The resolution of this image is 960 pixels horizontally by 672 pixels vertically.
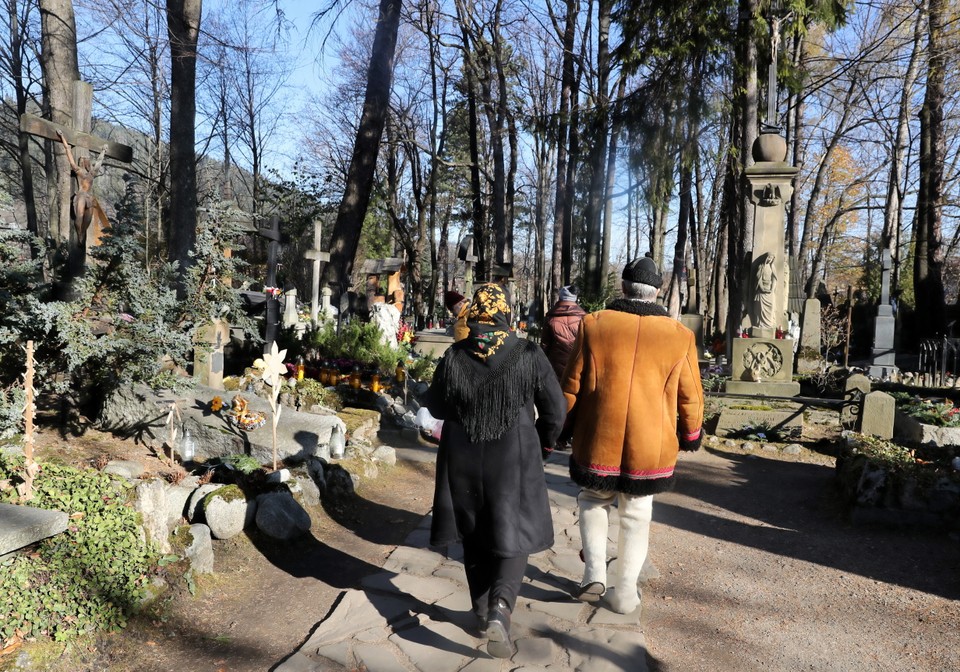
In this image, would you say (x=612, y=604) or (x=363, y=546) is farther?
(x=363, y=546)

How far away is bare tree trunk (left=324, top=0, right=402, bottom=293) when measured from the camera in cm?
1253

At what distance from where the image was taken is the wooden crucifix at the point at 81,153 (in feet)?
18.4

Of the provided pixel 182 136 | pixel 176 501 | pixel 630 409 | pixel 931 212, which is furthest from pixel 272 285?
pixel 931 212

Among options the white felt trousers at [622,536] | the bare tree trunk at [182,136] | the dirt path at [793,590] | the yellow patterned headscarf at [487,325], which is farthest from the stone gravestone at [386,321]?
the yellow patterned headscarf at [487,325]

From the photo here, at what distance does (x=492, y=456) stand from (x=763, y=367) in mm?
8652

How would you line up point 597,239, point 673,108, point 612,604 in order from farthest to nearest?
point 597,239, point 673,108, point 612,604

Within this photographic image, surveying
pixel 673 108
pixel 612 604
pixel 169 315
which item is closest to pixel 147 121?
pixel 673 108

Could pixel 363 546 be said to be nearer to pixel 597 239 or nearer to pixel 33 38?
pixel 597 239

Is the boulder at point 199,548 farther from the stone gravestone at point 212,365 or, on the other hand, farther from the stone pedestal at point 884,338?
the stone pedestal at point 884,338

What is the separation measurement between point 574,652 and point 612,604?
1.71ft

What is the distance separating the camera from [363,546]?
5.14 m

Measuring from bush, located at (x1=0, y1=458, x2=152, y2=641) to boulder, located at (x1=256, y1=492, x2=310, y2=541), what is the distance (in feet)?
3.42

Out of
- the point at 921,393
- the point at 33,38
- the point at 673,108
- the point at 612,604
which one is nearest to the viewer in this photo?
the point at 612,604

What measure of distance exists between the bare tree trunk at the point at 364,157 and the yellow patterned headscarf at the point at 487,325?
30.4 feet
